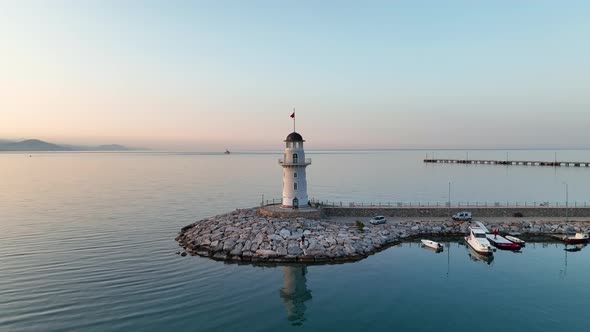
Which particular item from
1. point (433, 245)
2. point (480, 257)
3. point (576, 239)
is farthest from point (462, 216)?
point (576, 239)

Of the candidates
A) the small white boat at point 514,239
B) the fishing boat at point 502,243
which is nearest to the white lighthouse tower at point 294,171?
the fishing boat at point 502,243

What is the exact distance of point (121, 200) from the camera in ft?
248

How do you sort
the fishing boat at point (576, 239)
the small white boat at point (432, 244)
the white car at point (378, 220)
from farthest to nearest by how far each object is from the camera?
the white car at point (378, 220)
the fishing boat at point (576, 239)
the small white boat at point (432, 244)

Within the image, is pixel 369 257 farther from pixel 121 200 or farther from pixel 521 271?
pixel 121 200

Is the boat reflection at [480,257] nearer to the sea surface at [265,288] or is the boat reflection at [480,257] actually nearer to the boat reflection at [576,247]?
Answer: the sea surface at [265,288]

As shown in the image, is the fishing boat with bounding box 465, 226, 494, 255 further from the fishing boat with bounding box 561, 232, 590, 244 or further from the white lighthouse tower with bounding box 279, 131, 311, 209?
the white lighthouse tower with bounding box 279, 131, 311, 209

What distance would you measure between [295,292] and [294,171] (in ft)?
69.3

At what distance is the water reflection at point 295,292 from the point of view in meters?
25.1

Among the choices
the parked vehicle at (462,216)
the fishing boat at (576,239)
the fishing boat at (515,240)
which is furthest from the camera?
the parked vehicle at (462,216)

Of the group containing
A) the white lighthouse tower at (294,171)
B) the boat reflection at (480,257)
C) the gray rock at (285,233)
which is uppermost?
the white lighthouse tower at (294,171)

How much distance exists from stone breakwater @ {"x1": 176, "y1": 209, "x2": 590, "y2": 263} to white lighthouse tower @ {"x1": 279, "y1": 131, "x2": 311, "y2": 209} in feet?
13.0

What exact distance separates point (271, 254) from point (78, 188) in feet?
265

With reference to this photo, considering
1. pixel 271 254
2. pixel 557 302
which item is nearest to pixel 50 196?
pixel 271 254

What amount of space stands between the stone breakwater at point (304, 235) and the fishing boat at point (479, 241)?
3643 millimetres
